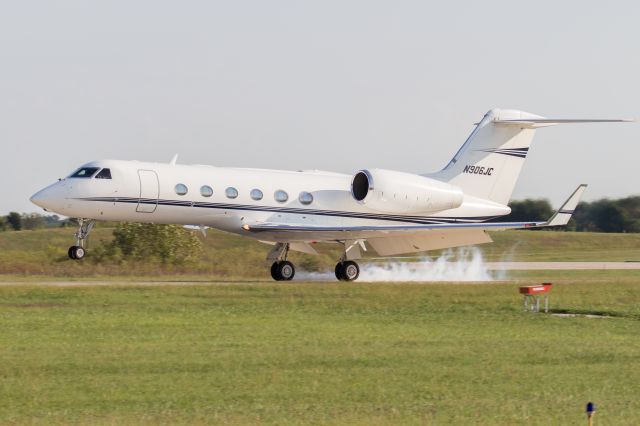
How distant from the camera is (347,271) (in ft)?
102

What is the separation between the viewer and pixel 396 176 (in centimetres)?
3148

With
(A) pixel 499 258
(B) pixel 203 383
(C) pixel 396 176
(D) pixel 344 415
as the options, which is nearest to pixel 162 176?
(C) pixel 396 176

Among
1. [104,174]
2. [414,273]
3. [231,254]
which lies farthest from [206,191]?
[231,254]

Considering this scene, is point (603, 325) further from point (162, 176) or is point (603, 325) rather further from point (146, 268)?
→ point (146, 268)

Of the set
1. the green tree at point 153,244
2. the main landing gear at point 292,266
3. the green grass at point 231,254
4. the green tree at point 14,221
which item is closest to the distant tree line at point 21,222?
the green tree at point 14,221

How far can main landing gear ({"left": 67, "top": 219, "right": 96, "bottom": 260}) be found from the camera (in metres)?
27.7

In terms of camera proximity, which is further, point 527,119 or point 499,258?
point 499,258

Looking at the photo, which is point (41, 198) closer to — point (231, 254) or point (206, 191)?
point (206, 191)

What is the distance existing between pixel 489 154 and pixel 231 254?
1295 cm

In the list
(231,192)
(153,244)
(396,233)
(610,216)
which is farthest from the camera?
(610,216)

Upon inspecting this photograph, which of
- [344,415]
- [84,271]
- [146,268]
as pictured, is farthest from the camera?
[146,268]

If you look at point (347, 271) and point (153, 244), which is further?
point (153, 244)

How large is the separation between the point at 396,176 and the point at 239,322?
12.6 m

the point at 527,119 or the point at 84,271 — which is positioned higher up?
the point at 527,119
